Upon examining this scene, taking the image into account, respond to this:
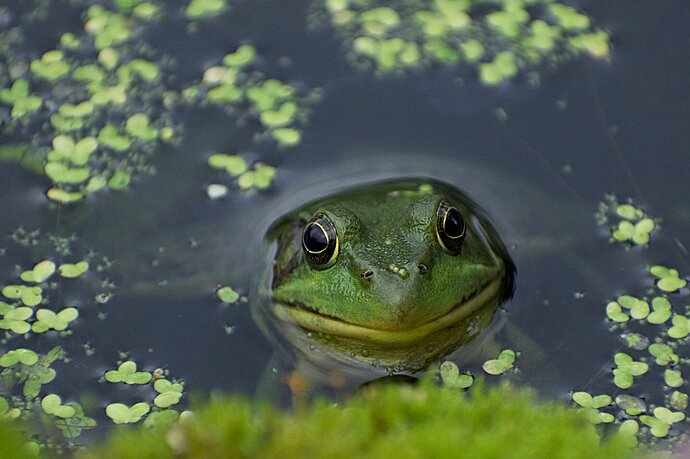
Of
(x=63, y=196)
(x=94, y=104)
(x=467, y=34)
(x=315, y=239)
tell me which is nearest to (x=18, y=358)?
(x=63, y=196)

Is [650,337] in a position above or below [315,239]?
below

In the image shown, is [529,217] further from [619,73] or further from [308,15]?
[308,15]

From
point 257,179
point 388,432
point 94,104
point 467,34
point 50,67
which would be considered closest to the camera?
point 388,432

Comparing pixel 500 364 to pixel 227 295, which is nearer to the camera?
pixel 500 364

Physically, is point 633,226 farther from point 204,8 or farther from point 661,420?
point 204,8

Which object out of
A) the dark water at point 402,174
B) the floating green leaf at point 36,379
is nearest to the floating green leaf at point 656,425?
the dark water at point 402,174

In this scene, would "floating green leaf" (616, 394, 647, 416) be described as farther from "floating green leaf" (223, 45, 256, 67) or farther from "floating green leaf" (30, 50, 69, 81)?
"floating green leaf" (30, 50, 69, 81)
